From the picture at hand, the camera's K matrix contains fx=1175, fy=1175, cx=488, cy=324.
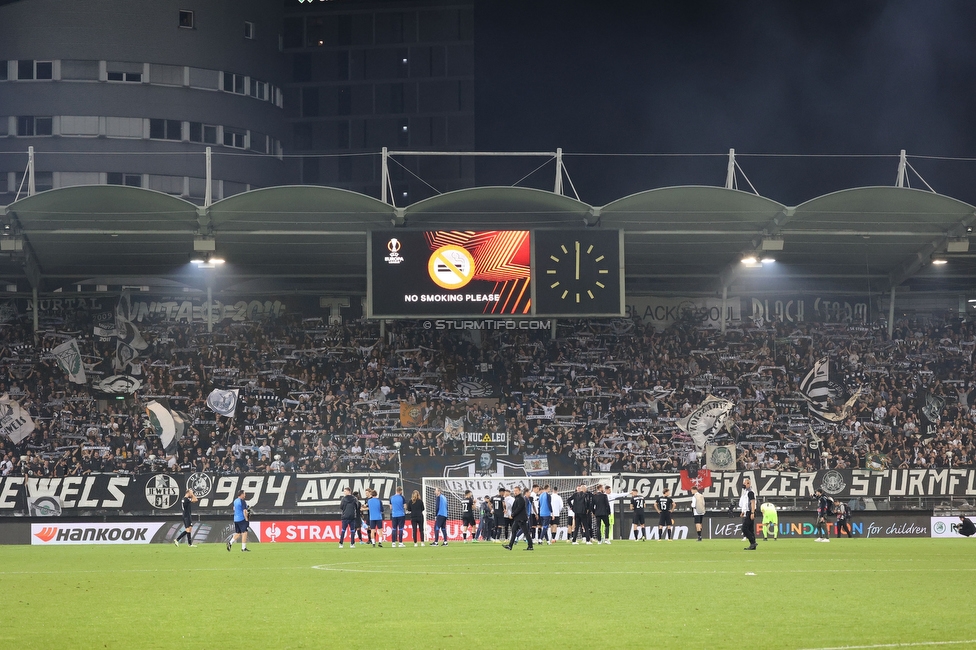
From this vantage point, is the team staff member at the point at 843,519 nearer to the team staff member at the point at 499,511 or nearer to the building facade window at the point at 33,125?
the team staff member at the point at 499,511

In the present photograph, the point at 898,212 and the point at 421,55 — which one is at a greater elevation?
the point at 421,55

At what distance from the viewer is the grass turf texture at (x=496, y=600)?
1223 centimetres

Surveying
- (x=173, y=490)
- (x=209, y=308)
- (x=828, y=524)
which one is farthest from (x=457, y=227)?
(x=828, y=524)

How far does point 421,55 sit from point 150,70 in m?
25.1

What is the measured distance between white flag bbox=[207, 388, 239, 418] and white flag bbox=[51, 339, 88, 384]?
5.08 m

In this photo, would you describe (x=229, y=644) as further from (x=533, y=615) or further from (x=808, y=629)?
(x=808, y=629)

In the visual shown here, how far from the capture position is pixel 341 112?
87.1 m

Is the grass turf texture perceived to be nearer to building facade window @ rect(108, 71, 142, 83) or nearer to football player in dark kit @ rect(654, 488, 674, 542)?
football player in dark kit @ rect(654, 488, 674, 542)

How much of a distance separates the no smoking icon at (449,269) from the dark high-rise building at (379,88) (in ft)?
158

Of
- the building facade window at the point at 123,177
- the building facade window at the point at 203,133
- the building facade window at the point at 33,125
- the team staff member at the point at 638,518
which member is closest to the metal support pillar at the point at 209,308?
the team staff member at the point at 638,518

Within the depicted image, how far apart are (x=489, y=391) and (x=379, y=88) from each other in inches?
1847

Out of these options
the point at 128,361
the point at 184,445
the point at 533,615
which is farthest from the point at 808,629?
the point at 128,361

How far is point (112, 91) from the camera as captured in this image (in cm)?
6500

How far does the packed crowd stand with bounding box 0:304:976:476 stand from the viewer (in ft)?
139
